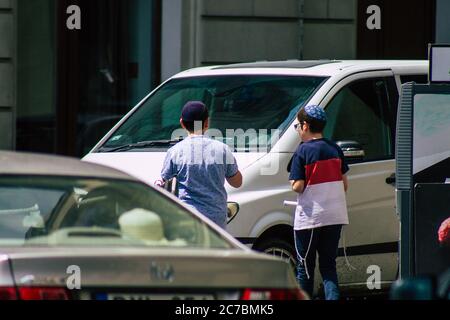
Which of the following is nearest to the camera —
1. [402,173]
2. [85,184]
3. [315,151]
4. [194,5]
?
[85,184]

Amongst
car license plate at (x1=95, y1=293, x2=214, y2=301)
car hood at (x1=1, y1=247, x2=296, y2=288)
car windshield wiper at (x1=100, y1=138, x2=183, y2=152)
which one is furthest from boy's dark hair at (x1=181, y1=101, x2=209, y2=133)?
car license plate at (x1=95, y1=293, x2=214, y2=301)

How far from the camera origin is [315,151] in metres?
8.66

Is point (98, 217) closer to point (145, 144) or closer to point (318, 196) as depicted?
point (318, 196)

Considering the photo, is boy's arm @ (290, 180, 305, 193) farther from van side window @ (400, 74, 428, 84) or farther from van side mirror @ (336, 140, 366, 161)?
van side window @ (400, 74, 428, 84)

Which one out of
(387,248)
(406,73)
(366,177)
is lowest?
(387,248)

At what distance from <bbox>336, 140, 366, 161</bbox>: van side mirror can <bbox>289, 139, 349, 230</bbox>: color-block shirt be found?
1.74ft

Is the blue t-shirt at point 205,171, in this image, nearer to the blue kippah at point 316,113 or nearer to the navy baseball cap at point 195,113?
the navy baseball cap at point 195,113

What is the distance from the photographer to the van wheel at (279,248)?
8.99 m

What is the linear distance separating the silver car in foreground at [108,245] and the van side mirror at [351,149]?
140 inches

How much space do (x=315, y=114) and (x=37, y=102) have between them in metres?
8.37

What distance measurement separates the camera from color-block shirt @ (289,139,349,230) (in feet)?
28.5
